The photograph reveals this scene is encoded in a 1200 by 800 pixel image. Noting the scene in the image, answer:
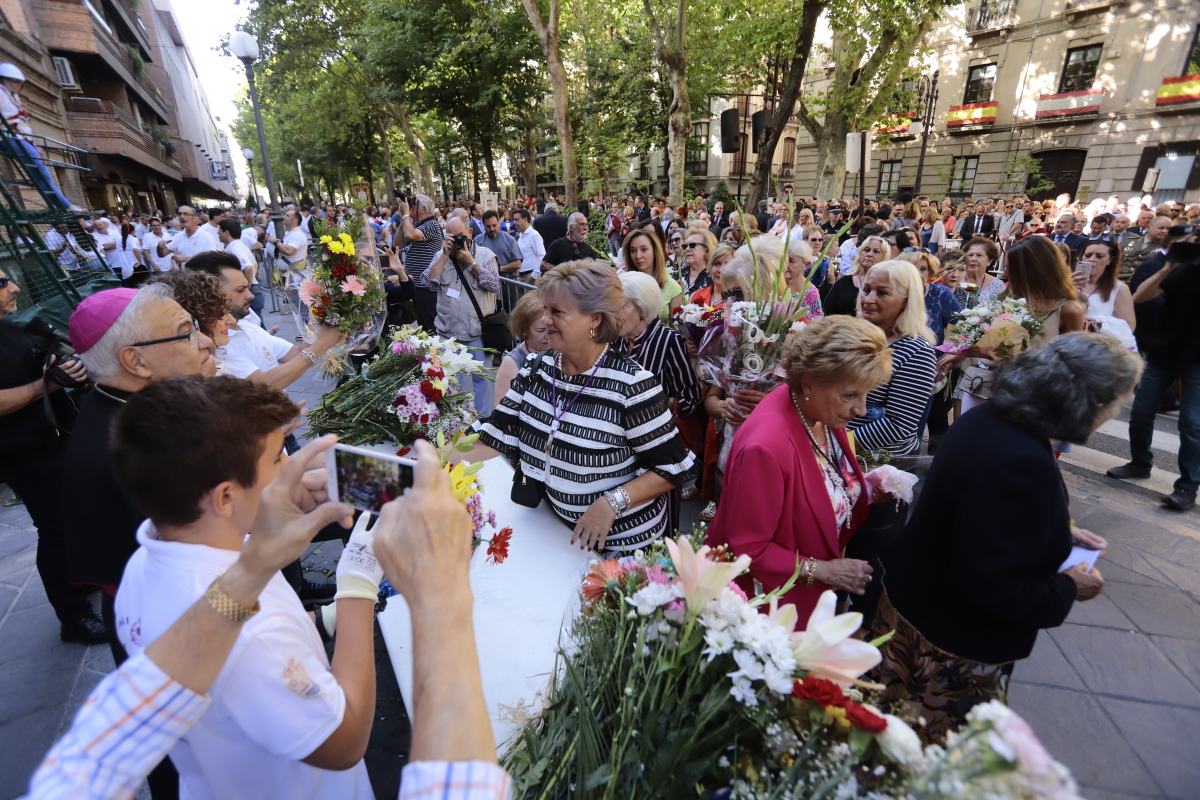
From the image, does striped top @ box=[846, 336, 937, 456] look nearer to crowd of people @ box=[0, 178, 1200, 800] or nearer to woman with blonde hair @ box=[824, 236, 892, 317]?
crowd of people @ box=[0, 178, 1200, 800]

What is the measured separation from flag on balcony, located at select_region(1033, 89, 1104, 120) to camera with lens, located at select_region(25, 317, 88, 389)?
3090 centimetres

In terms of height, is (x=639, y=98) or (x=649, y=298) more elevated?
(x=639, y=98)

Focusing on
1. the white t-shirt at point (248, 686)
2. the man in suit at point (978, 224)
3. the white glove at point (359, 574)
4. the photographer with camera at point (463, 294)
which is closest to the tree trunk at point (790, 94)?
the man in suit at point (978, 224)

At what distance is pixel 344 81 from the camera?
94.6 feet

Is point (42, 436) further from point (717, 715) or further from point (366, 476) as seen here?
point (717, 715)

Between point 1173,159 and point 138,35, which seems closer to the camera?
point 1173,159

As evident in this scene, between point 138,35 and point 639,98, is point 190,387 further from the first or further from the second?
point 138,35

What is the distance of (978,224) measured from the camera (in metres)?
14.5

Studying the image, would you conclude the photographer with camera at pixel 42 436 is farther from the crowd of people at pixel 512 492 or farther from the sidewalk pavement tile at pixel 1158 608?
the sidewalk pavement tile at pixel 1158 608

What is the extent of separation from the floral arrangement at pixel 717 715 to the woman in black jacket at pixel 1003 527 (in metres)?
0.67

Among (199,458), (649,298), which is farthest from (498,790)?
(649,298)

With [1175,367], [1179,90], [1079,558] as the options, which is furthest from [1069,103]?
[1079,558]

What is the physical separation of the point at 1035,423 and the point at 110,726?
226 centimetres

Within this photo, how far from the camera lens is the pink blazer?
79.9 inches
